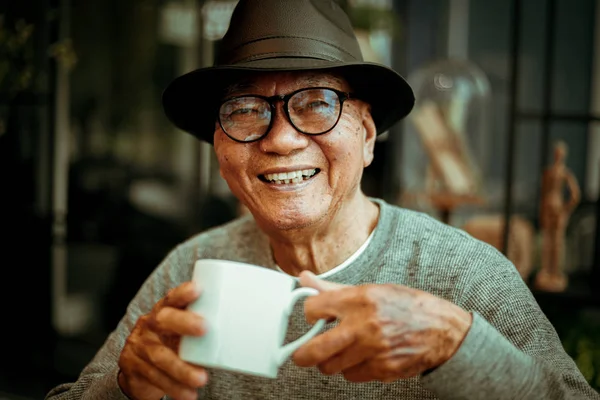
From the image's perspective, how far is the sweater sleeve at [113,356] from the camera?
1159mm

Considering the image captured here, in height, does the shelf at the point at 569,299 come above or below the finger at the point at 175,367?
below

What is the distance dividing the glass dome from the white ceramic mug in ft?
7.69

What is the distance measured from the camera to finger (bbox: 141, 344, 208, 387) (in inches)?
35.7

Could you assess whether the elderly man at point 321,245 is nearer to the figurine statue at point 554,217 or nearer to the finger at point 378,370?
the finger at point 378,370

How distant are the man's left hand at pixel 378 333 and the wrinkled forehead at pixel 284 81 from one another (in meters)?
0.46

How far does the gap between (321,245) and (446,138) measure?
198 cm

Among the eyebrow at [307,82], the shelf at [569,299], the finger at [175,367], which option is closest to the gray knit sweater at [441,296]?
the finger at [175,367]

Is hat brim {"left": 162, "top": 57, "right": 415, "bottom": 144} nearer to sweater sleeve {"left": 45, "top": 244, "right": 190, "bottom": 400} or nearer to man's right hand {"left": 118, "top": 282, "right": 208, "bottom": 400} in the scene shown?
sweater sleeve {"left": 45, "top": 244, "right": 190, "bottom": 400}

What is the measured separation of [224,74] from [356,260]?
445mm

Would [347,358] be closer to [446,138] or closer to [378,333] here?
[378,333]

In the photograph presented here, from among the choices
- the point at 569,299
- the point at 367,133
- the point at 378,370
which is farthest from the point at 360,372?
the point at 569,299

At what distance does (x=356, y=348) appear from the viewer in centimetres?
88

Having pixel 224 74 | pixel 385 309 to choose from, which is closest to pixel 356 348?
pixel 385 309

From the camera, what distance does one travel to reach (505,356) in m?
0.94
